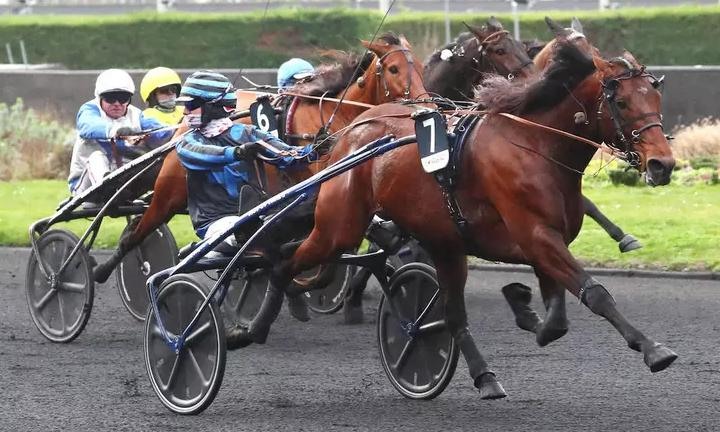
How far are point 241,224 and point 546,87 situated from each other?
1.51 meters

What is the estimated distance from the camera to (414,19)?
69.1 ft

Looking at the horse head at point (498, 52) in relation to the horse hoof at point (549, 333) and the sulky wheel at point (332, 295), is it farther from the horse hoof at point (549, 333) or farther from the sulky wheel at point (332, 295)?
the horse hoof at point (549, 333)

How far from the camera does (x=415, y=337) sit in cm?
659

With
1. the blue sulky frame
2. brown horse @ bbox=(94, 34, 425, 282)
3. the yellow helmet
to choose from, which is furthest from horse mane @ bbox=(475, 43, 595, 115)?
the yellow helmet

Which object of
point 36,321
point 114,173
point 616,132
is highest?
point 616,132

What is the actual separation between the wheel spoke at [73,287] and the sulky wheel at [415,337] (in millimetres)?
2284

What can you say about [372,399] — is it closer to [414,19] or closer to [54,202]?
[54,202]

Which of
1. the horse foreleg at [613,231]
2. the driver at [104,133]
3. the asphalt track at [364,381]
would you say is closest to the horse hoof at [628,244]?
the horse foreleg at [613,231]

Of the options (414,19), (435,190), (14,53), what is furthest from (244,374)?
(14,53)

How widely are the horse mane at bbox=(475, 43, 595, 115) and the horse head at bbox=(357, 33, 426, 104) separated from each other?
8.19 ft

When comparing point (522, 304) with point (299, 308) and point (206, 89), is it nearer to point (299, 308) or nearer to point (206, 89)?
point (206, 89)

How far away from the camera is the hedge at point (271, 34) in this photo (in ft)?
67.4

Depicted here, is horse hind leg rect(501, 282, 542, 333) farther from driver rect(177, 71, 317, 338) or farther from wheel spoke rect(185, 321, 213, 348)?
wheel spoke rect(185, 321, 213, 348)

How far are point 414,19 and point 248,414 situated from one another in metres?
15.3
